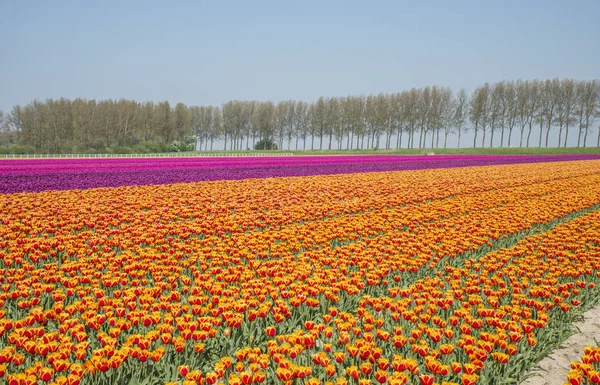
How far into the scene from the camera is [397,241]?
24.9 ft

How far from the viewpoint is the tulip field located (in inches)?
135

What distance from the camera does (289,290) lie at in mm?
4980

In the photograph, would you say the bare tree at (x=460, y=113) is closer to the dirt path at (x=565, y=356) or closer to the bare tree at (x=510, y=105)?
the bare tree at (x=510, y=105)

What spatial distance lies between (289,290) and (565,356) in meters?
2.83

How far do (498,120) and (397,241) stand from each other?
228 ft

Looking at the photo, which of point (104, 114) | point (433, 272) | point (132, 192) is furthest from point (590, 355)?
point (104, 114)

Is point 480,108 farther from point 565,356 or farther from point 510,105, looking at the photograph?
point 565,356

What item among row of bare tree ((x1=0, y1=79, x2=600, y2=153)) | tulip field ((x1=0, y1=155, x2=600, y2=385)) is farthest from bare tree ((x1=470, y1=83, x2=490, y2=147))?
tulip field ((x1=0, y1=155, x2=600, y2=385))

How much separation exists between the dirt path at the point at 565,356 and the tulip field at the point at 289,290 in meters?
0.09

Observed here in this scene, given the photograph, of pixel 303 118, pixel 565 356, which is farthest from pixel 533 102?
pixel 565 356

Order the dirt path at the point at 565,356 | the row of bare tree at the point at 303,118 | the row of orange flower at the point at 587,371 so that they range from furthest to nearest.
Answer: the row of bare tree at the point at 303,118 < the dirt path at the point at 565,356 < the row of orange flower at the point at 587,371

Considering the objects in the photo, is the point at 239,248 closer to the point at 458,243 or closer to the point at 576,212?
the point at 458,243

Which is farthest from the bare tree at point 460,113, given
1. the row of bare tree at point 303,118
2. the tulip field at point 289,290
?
the tulip field at point 289,290

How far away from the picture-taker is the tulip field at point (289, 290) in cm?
342
